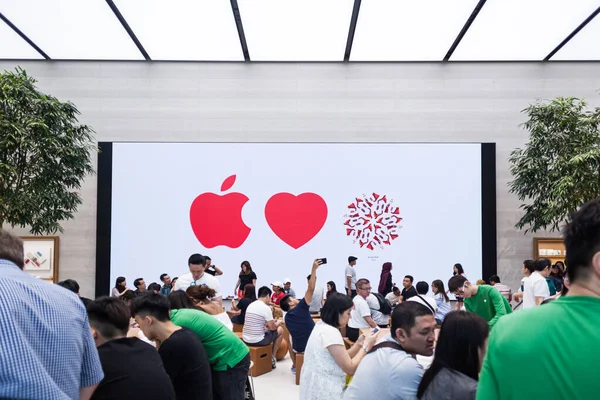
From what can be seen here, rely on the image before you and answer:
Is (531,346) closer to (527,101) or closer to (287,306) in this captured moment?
(287,306)

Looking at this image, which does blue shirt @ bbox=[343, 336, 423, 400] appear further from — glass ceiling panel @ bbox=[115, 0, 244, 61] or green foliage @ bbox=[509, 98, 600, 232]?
glass ceiling panel @ bbox=[115, 0, 244, 61]

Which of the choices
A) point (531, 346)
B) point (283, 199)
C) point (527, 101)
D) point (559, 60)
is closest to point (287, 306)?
point (283, 199)

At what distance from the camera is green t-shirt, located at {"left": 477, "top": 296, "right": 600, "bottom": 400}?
3.72ft

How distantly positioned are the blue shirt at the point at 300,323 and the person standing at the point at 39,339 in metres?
3.92

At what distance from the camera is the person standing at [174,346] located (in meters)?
2.79

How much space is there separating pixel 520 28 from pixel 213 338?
899cm

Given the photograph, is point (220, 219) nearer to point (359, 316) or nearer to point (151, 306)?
point (359, 316)

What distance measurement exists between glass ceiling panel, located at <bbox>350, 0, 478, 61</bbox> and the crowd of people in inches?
277

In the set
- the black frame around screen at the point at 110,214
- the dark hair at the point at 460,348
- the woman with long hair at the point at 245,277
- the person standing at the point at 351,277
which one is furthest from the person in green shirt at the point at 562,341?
the black frame around screen at the point at 110,214

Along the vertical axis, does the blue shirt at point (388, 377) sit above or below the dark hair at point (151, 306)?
below

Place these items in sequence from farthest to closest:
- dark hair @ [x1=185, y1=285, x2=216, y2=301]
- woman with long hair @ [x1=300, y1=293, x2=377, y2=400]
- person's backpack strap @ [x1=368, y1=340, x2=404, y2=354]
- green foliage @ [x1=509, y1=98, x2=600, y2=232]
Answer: green foliage @ [x1=509, y1=98, x2=600, y2=232] → dark hair @ [x1=185, y1=285, x2=216, y2=301] → woman with long hair @ [x1=300, y1=293, x2=377, y2=400] → person's backpack strap @ [x1=368, y1=340, x2=404, y2=354]

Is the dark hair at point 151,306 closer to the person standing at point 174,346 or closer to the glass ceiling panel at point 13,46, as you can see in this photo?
the person standing at point 174,346

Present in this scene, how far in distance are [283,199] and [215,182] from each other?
1.33 m

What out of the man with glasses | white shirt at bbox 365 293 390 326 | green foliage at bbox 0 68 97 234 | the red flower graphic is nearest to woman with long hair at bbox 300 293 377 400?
the man with glasses
